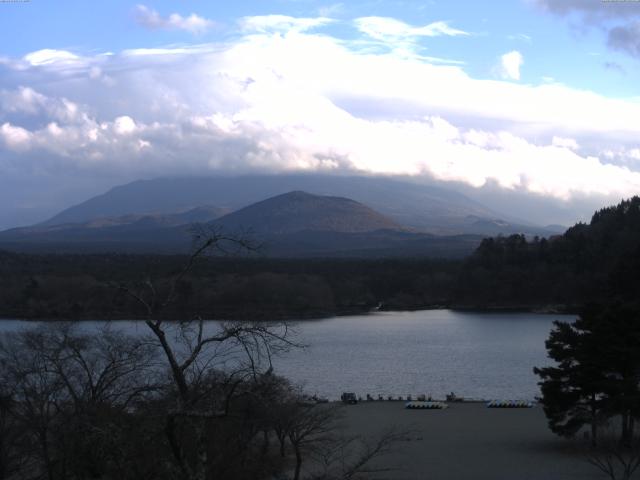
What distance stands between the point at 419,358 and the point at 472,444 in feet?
52.4

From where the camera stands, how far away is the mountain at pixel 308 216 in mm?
167250

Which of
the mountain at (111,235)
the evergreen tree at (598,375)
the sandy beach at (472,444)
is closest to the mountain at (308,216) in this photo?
the mountain at (111,235)

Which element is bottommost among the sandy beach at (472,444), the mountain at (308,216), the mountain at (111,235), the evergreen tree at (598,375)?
the sandy beach at (472,444)

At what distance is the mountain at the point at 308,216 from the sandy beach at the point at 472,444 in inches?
5520

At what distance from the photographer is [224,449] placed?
8492 millimetres

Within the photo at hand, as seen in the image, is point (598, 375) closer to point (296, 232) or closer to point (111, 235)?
point (296, 232)

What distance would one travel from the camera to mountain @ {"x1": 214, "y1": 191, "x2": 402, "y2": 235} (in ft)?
549

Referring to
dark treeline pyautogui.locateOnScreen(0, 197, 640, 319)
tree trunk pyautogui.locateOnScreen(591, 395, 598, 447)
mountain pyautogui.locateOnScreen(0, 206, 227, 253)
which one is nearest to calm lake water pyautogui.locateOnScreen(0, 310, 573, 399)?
dark treeline pyautogui.locateOnScreen(0, 197, 640, 319)

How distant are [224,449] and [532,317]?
48.6 m

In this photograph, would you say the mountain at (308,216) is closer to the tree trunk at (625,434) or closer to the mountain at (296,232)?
the mountain at (296,232)

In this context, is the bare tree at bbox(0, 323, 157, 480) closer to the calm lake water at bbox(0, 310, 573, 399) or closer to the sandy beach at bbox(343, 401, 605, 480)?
the sandy beach at bbox(343, 401, 605, 480)

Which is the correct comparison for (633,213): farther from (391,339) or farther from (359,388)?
(359,388)

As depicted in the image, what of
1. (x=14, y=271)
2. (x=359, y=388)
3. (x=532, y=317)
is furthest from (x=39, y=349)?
(x=14, y=271)

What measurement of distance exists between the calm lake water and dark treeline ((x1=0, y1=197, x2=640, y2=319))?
19.3ft
